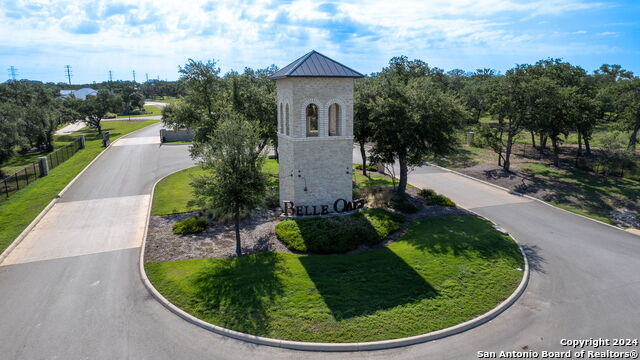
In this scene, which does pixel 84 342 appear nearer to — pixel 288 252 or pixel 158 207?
pixel 288 252

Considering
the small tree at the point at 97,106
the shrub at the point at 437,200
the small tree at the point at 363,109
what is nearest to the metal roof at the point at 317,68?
the small tree at the point at 363,109

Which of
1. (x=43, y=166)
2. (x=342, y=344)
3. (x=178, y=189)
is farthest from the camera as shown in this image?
(x=43, y=166)

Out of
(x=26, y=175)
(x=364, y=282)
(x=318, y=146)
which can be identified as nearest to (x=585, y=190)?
(x=318, y=146)

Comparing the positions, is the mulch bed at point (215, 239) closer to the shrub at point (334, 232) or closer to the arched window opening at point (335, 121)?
the shrub at point (334, 232)

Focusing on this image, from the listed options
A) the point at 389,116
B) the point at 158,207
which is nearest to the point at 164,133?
the point at 158,207

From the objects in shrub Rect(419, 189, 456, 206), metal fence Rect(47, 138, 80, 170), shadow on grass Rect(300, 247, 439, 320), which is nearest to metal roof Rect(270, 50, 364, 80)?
shadow on grass Rect(300, 247, 439, 320)

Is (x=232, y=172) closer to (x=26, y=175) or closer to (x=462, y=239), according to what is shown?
(x=462, y=239)

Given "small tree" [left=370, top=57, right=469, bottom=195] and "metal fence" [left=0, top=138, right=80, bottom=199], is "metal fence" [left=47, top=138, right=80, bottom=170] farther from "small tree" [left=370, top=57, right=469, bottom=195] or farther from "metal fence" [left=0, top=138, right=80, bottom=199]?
"small tree" [left=370, top=57, right=469, bottom=195]
